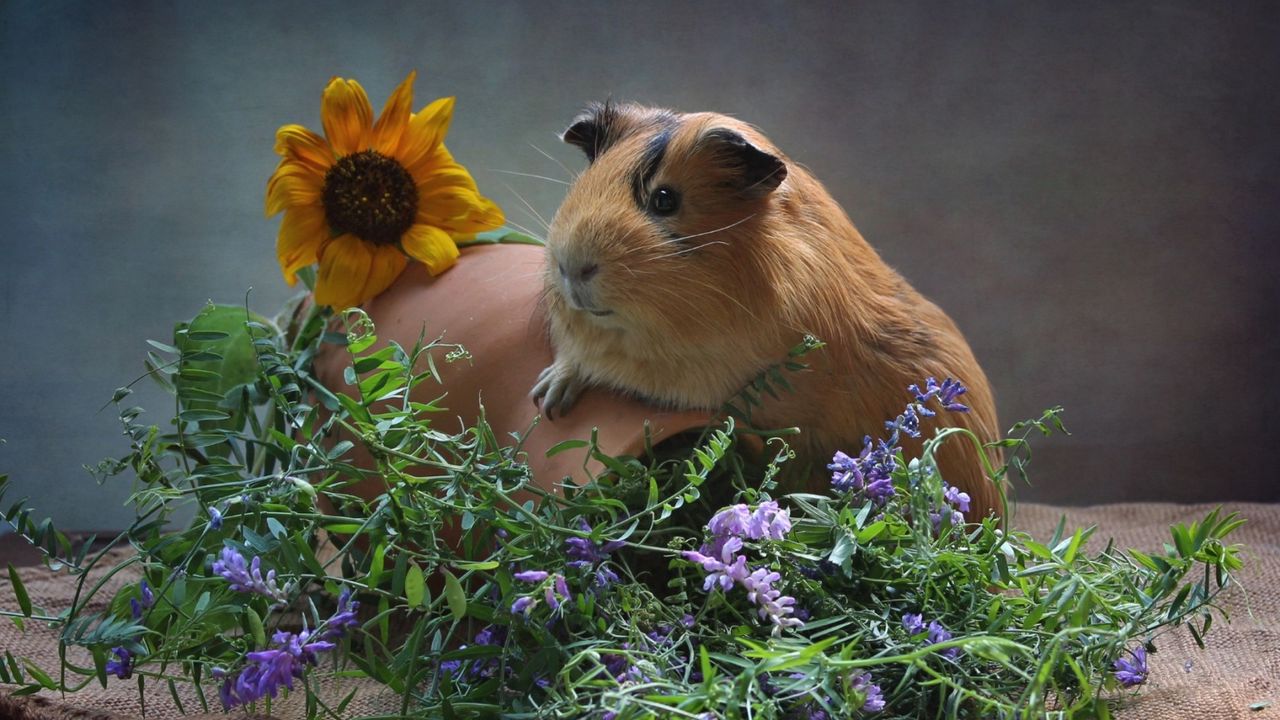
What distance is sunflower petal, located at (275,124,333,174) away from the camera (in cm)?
141

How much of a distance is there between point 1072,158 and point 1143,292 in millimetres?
294

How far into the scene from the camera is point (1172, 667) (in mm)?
1192

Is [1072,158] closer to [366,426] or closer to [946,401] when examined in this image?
[946,401]

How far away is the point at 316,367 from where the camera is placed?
1.46m

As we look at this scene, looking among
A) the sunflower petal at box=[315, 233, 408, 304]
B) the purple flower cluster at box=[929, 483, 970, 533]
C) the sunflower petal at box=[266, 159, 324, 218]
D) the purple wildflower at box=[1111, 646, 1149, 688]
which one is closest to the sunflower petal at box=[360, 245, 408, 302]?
the sunflower petal at box=[315, 233, 408, 304]

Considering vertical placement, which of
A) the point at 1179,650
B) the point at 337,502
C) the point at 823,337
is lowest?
the point at 1179,650

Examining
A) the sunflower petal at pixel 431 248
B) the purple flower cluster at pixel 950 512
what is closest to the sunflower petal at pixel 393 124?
the sunflower petal at pixel 431 248

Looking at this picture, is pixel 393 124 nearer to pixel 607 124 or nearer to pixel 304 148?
pixel 304 148

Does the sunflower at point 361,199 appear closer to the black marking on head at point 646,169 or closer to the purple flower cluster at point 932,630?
the black marking on head at point 646,169

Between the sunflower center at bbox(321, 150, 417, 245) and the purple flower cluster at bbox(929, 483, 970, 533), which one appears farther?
the sunflower center at bbox(321, 150, 417, 245)

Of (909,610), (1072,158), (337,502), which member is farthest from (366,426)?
(1072,158)

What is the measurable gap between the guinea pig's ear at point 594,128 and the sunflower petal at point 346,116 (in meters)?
0.35

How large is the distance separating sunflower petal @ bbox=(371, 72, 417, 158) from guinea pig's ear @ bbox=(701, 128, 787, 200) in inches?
21.2

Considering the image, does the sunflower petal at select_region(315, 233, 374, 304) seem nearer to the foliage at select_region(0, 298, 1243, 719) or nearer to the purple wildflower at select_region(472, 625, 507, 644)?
the foliage at select_region(0, 298, 1243, 719)
